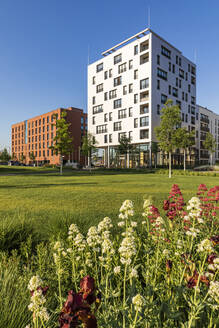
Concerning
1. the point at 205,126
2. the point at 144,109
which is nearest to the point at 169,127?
the point at 144,109

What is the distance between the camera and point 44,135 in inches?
3356

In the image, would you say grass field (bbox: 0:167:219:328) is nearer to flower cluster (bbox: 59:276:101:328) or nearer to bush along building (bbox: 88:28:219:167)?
flower cluster (bbox: 59:276:101:328)

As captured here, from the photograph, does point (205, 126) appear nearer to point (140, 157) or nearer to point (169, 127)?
point (140, 157)

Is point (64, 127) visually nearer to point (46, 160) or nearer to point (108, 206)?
point (108, 206)

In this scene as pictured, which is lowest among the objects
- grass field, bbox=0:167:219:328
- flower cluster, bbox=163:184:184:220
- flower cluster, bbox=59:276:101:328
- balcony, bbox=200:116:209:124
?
grass field, bbox=0:167:219:328

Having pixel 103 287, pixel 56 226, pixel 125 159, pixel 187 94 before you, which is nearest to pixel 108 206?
pixel 56 226

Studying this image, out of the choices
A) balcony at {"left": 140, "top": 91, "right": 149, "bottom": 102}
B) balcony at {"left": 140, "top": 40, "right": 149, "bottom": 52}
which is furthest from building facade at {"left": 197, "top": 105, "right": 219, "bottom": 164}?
balcony at {"left": 140, "top": 40, "right": 149, "bottom": 52}

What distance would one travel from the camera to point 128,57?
161ft

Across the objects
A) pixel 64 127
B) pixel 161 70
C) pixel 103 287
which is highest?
pixel 161 70

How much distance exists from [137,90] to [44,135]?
52751mm

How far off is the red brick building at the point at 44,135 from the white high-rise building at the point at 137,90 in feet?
71.2

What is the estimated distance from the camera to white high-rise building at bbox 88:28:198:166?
1785 inches

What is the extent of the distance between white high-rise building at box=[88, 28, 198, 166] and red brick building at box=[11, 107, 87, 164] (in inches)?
854

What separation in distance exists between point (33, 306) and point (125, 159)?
5188 centimetres
